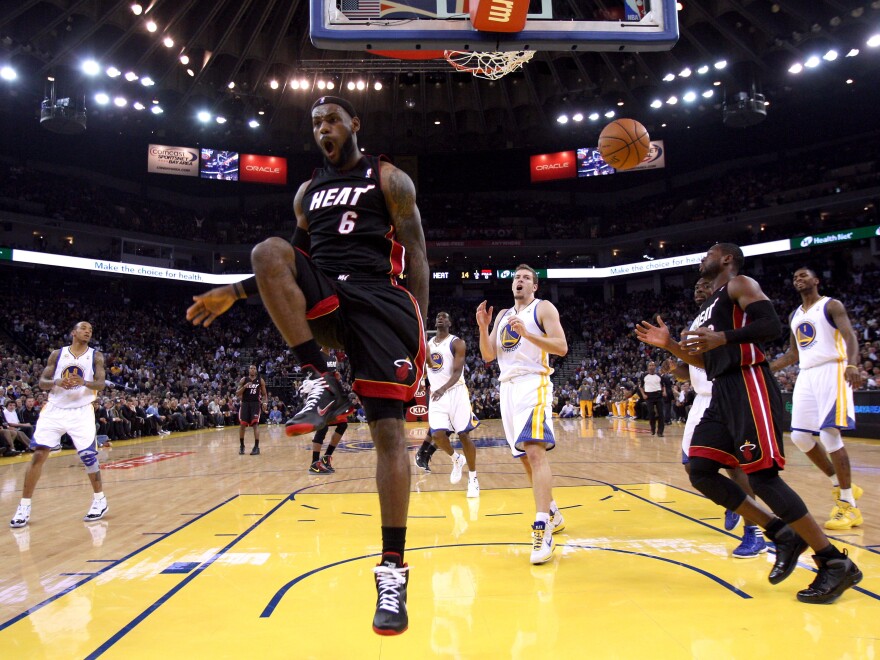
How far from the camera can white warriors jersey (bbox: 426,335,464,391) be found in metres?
8.39

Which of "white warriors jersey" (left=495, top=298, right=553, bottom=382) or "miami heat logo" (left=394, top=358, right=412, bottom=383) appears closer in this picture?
"miami heat logo" (left=394, top=358, right=412, bottom=383)

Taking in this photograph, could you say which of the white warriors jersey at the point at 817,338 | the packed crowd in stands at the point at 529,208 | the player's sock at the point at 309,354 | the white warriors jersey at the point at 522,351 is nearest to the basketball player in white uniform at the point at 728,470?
the white warriors jersey at the point at 817,338

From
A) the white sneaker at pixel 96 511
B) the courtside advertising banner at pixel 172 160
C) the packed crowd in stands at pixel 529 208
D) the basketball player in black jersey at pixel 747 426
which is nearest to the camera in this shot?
the basketball player in black jersey at pixel 747 426

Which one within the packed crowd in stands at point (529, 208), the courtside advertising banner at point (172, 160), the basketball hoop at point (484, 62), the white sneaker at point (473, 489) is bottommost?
the white sneaker at point (473, 489)

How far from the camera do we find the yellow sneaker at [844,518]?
16.8 ft

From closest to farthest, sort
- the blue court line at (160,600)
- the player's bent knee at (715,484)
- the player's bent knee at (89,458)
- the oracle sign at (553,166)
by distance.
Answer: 1. the blue court line at (160,600)
2. the player's bent knee at (715,484)
3. the player's bent knee at (89,458)
4. the oracle sign at (553,166)

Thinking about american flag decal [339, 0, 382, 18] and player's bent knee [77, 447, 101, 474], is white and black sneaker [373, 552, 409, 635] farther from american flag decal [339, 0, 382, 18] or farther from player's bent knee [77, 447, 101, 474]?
player's bent knee [77, 447, 101, 474]

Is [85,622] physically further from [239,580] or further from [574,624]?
[574,624]

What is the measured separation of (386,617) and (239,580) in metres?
1.91

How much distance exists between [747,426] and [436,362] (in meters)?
5.14

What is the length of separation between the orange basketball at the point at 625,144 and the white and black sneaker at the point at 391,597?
9.79 metres

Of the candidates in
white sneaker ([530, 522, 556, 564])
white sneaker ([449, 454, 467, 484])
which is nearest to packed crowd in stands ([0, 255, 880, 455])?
white sneaker ([449, 454, 467, 484])

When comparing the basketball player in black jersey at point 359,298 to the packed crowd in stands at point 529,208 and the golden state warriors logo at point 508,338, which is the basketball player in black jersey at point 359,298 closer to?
the golden state warriors logo at point 508,338

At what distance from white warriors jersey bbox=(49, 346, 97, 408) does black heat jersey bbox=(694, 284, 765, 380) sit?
6001 mm
